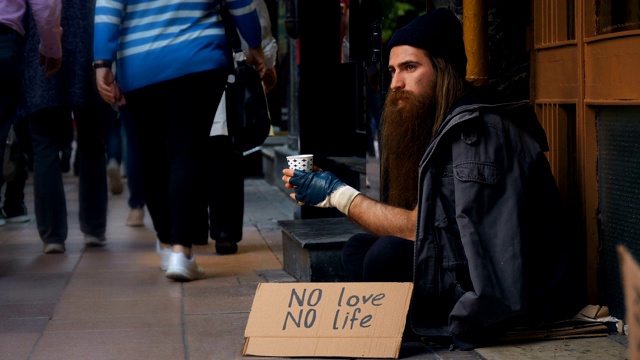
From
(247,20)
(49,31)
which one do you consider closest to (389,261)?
(247,20)

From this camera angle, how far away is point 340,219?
6.00m

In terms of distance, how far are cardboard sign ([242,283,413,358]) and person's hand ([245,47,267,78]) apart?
2.33 m

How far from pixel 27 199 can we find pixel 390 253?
7868 mm

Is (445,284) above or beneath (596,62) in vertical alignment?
beneath

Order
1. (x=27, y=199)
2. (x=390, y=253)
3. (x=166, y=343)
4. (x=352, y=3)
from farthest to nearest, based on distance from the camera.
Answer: (x=27, y=199) < (x=352, y=3) < (x=166, y=343) < (x=390, y=253)

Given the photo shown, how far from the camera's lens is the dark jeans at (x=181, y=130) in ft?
17.8

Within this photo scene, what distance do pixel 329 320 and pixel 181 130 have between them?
1.96 meters

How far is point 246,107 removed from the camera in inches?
239

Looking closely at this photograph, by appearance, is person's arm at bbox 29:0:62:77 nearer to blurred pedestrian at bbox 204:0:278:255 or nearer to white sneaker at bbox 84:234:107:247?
blurred pedestrian at bbox 204:0:278:255

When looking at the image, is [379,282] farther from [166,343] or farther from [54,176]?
[54,176]

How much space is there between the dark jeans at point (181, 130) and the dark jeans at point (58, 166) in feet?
3.75

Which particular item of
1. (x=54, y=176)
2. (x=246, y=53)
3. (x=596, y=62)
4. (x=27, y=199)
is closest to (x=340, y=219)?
(x=246, y=53)

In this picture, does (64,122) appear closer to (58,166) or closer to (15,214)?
(58,166)

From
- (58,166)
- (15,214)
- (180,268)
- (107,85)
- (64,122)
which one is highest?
(107,85)
